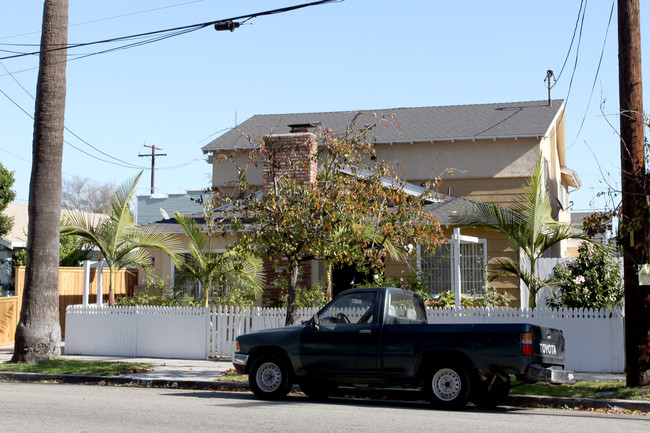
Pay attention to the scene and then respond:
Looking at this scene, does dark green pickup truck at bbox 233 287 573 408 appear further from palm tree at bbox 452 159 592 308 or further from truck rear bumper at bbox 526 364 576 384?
palm tree at bbox 452 159 592 308

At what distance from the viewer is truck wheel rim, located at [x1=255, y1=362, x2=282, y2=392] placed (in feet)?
37.7

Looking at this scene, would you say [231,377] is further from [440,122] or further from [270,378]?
[440,122]

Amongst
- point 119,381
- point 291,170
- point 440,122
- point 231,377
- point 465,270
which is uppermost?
point 440,122

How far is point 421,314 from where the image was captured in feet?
38.9

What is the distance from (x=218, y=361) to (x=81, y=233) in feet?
16.3

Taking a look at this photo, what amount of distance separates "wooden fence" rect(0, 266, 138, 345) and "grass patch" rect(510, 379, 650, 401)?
1207cm

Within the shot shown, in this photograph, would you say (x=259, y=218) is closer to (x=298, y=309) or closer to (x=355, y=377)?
(x=298, y=309)

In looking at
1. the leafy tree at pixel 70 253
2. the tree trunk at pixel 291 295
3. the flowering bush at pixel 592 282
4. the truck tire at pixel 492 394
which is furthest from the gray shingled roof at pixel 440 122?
the truck tire at pixel 492 394

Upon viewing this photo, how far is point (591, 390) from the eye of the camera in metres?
11.8

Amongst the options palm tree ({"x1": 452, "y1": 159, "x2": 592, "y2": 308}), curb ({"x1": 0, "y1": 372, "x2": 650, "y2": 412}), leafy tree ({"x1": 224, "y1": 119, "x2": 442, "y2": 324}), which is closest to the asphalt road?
curb ({"x1": 0, "y1": 372, "x2": 650, "y2": 412})

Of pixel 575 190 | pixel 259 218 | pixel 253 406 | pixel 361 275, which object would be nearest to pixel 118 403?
pixel 253 406

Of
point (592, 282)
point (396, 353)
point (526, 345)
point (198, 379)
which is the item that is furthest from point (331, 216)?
point (592, 282)

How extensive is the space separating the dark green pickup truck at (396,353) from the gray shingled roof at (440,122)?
10.7 metres

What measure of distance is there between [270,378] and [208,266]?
6745 mm
